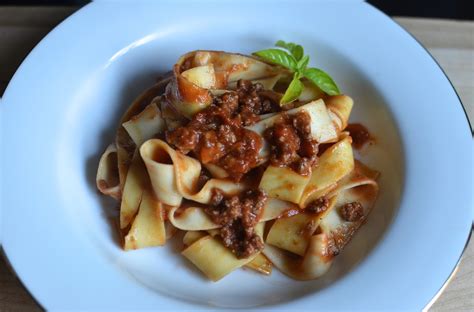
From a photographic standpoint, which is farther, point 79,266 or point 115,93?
point 115,93

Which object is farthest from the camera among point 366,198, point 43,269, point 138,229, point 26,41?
point 26,41

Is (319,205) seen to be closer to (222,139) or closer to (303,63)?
(222,139)

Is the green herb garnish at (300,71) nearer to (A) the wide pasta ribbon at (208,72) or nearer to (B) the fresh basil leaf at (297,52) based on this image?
(B) the fresh basil leaf at (297,52)

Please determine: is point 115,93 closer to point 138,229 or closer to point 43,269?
point 138,229

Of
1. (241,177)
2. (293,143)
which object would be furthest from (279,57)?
(241,177)

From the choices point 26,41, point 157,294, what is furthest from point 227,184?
point 26,41

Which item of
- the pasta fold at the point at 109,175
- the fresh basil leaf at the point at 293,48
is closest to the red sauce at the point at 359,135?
the fresh basil leaf at the point at 293,48
